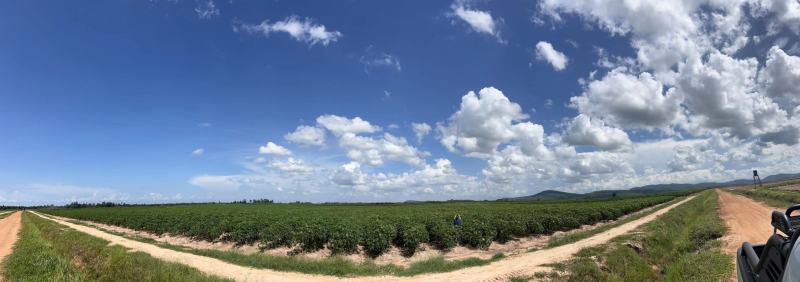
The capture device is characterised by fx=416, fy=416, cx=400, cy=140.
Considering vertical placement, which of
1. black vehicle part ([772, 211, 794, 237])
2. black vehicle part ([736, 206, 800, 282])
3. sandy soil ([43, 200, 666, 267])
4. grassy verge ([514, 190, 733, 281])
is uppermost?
black vehicle part ([772, 211, 794, 237])

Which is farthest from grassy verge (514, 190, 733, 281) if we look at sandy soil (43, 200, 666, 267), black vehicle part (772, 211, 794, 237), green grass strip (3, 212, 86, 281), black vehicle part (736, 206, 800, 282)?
green grass strip (3, 212, 86, 281)

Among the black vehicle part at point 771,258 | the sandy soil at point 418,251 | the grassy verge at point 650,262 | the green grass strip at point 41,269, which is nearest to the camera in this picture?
the black vehicle part at point 771,258

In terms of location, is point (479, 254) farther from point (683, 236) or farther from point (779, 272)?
point (779, 272)

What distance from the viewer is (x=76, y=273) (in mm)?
15680

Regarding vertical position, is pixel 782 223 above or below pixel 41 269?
above

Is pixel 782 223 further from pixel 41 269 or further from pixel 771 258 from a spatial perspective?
pixel 41 269

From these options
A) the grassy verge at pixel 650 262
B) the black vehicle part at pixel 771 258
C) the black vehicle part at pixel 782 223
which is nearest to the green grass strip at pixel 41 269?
the grassy verge at pixel 650 262

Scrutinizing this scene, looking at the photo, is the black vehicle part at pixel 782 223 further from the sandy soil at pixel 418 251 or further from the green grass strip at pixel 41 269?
the green grass strip at pixel 41 269

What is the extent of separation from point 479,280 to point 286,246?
56.0 ft

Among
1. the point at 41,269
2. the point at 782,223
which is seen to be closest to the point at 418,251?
the point at 41,269

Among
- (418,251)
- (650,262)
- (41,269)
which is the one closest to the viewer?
(41,269)

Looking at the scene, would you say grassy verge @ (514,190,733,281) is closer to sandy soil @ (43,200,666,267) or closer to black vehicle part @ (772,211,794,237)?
sandy soil @ (43,200,666,267)

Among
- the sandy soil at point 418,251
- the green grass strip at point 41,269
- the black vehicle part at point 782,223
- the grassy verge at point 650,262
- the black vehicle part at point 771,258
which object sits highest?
the black vehicle part at point 782,223

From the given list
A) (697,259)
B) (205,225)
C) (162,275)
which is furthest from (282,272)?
(205,225)
